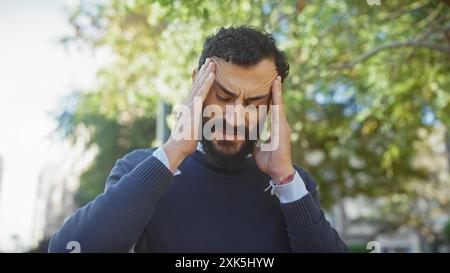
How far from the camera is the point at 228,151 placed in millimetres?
1920

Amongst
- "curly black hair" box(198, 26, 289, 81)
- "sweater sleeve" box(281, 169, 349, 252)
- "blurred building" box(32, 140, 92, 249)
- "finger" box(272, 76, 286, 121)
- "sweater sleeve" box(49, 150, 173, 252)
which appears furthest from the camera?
"blurred building" box(32, 140, 92, 249)

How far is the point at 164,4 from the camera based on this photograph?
300 cm

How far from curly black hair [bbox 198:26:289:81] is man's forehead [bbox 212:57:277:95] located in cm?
2

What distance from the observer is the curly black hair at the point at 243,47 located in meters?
1.85

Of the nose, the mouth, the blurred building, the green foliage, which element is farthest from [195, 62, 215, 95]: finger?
the blurred building

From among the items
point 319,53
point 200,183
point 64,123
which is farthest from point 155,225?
point 64,123

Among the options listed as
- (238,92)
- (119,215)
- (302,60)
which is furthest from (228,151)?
(302,60)

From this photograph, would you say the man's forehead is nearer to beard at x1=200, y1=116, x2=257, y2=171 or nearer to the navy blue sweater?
beard at x1=200, y1=116, x2=257, y2=171

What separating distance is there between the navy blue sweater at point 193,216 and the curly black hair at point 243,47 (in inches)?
16.0

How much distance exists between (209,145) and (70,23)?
5.33 m

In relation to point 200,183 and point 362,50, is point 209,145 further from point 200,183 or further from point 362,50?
point 362,50

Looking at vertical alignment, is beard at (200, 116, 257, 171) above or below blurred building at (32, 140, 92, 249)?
above

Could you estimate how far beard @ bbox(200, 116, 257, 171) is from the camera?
1909mm

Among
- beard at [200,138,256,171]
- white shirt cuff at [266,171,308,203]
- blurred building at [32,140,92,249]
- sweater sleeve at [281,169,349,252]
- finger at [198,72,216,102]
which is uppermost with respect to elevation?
finger at [198,72,216,102]
